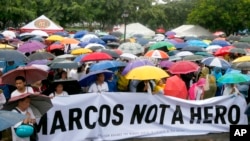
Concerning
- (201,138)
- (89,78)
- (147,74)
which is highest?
(147,74)

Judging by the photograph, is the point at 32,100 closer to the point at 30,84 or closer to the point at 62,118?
the point at 62,118

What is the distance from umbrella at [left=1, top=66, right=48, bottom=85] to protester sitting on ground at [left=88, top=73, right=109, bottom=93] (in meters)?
1.06

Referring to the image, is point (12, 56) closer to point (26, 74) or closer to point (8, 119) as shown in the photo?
point (26, 74)

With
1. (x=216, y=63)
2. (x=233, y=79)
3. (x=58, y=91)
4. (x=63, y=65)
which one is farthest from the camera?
(x=216, y=63)

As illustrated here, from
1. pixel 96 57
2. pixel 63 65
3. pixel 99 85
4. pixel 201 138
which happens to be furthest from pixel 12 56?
pixel 201 138

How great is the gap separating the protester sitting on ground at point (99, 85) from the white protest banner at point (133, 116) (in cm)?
66

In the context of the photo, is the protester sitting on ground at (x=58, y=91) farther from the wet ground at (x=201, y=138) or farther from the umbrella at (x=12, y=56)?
the umbrella at (x=12, y=56)

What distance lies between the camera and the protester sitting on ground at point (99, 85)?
9.31m

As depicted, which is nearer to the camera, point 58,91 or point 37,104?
point 37,104

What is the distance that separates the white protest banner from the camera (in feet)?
27.4

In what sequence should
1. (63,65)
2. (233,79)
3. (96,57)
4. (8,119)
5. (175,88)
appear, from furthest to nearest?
(96,57)
(63,65)
(175,88)
(233,79)
(8,119)

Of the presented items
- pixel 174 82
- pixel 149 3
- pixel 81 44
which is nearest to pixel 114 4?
pixel 149 3

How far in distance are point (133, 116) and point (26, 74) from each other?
237 cm

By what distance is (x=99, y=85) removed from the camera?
9.38m
